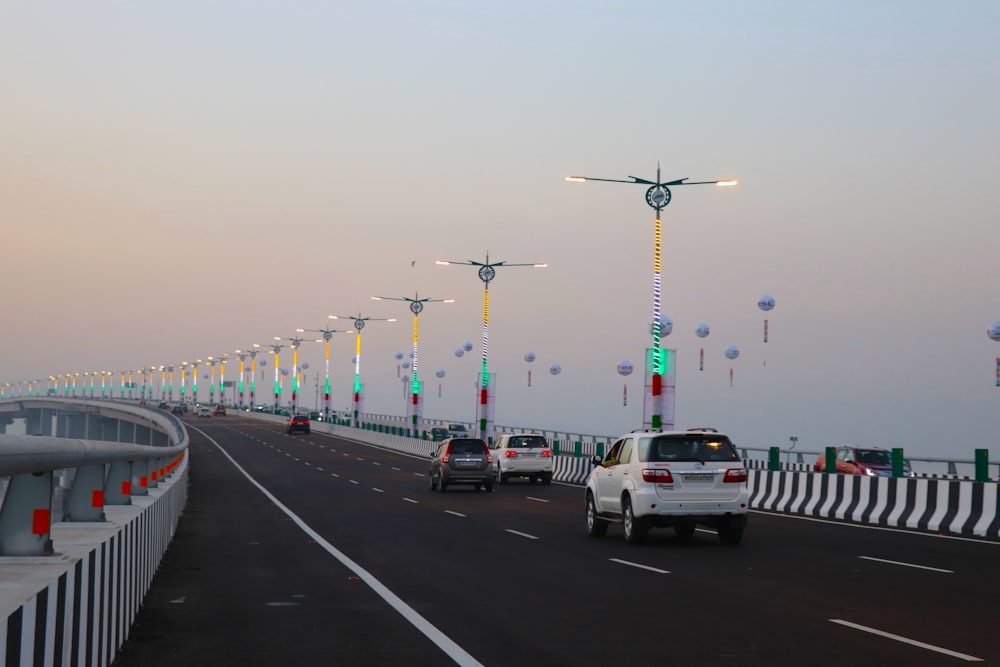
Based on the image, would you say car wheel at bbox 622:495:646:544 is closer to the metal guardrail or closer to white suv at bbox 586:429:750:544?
white suv at bbox 586:429:750:544

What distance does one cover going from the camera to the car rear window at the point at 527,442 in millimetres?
46844

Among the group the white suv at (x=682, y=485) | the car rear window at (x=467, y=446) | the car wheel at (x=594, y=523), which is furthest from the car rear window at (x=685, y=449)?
the car rear window at (x=467, y=446)

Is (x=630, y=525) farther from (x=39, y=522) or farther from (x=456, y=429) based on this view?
(x=456, y=429)

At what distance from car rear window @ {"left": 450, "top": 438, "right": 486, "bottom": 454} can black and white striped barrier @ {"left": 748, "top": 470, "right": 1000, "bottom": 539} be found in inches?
369

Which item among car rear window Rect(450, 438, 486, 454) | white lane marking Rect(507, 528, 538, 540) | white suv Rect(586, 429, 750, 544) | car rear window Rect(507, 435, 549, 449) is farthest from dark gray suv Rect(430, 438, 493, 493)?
white suv Rect(586, 429, 750, 544)

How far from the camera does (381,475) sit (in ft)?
173

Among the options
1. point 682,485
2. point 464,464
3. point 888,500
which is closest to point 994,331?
point 464,464

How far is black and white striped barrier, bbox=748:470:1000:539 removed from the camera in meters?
25.8

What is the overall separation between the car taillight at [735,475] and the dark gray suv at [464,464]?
19.6 metres

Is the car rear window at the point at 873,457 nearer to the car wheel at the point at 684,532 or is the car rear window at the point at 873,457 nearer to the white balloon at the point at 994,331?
the white balloon at the point at 994,331

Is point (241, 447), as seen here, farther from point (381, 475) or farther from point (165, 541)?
point (165, 541)

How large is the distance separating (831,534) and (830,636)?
13.8 metres

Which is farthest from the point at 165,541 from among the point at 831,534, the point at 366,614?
the point at 831,534

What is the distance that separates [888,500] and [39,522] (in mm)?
24112
